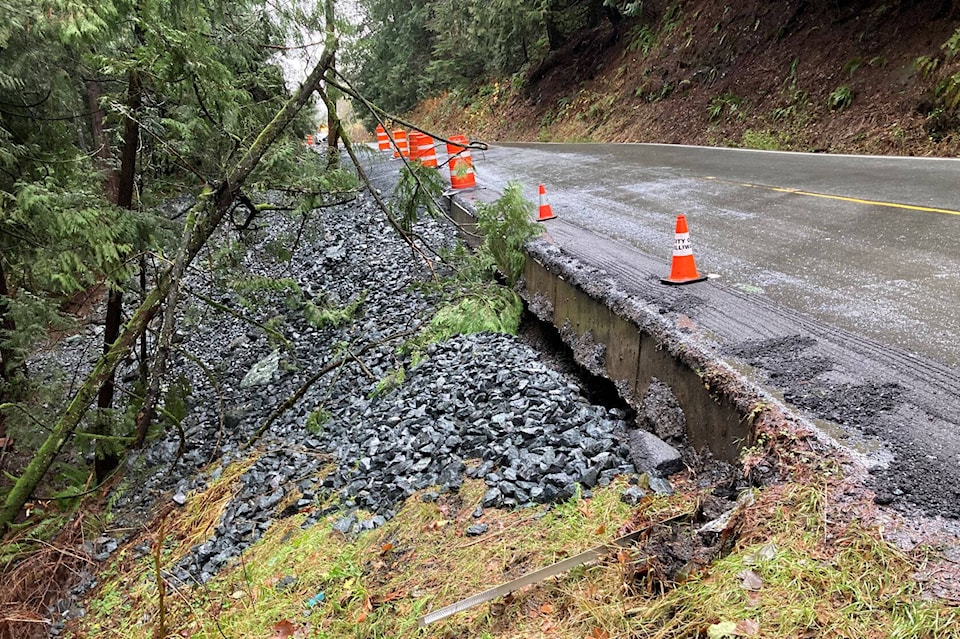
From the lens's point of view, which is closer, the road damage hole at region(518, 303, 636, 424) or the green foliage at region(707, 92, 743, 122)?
the road damage hole at region(518, 303, 636, 424)

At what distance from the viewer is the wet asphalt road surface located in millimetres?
2676

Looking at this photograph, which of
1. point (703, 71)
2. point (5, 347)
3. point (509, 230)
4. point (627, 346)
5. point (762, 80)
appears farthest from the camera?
point (703, 71)

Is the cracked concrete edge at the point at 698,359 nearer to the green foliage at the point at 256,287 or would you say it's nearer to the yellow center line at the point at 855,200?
the green foliage at the point at 256,287

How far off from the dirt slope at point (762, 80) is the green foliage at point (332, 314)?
9.90 m

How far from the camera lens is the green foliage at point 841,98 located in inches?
467

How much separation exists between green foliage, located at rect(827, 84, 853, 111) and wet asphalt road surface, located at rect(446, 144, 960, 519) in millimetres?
2890

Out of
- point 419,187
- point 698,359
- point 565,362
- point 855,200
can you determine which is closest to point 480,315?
point 565,362

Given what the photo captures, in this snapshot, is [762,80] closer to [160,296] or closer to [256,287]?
[256,287]

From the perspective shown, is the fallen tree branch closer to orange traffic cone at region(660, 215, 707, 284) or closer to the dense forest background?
orange traffic cone at region(660, 215, 707, 284)

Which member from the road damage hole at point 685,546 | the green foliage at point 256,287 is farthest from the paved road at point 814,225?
the green foliage at point 256,287

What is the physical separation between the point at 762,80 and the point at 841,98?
120 inches

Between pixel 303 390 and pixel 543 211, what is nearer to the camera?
pixel 303 390

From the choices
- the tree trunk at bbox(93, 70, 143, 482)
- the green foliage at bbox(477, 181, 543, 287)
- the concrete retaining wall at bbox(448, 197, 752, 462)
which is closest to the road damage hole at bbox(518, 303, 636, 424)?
the concrete retaining wall at bbox(448, 197, 752, 462)

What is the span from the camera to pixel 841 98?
11.9 m
